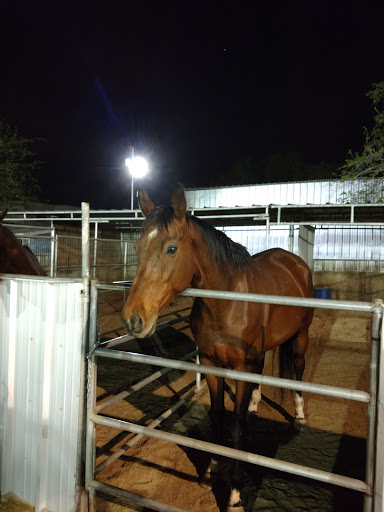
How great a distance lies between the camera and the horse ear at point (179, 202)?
193 centimetres

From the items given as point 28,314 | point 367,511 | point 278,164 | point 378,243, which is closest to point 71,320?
point 28,314

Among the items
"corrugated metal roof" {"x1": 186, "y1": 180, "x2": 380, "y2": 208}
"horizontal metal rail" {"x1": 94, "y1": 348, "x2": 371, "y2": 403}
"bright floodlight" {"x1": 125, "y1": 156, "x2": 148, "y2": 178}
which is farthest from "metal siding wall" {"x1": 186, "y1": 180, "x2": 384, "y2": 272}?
"horizontal metal rail" {"x1": 94, "y1": 348, "x2": 371, "y2": 403}

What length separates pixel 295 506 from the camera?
2.24 meters

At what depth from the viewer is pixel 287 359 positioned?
13.0 ft

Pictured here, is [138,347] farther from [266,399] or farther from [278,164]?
[278,164]

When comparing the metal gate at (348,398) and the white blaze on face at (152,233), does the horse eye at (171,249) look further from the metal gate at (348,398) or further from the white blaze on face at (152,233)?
the metal gate at (348,398)

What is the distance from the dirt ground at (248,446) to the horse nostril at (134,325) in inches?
58.9

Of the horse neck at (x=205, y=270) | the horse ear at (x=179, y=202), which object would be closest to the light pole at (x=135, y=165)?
the horse neck at (x=205, y=270)

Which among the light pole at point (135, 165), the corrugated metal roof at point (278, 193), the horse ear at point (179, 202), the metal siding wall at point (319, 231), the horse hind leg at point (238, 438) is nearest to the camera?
the horse ear at point (179, 202)

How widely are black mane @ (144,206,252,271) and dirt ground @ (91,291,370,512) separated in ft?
5.79

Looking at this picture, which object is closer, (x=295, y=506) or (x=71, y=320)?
(x=71, y=320)

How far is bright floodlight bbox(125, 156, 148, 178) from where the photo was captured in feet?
54.0

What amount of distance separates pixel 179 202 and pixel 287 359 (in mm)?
2922

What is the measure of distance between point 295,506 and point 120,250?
11.1m
